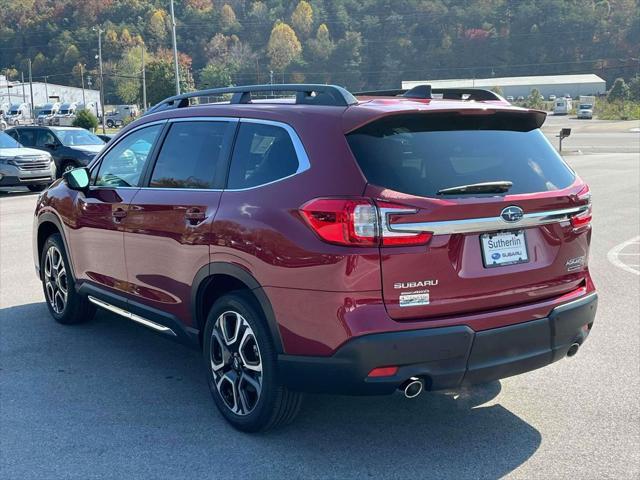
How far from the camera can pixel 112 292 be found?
5.13 metres

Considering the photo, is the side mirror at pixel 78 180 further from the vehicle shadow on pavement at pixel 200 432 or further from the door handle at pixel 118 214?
the vehicle shadow on pavement at pixel 200 432

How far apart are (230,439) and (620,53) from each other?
17414 centimetres

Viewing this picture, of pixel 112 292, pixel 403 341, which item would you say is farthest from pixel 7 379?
pixel 403 341

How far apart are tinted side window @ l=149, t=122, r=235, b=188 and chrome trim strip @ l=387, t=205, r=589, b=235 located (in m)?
1.37

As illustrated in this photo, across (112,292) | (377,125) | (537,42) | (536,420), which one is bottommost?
(536,420)

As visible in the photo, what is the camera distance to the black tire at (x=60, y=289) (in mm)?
5883

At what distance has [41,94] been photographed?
122 m

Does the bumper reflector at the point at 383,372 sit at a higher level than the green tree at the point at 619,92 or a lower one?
lower

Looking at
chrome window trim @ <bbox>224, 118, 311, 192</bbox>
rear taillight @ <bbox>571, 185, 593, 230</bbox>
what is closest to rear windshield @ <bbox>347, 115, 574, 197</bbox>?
rear taillight @ <bbox>571, 185, 593, 230</bbox>

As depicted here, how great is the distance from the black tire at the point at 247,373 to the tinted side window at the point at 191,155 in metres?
0.79

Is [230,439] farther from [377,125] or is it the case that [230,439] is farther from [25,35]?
[25,35]

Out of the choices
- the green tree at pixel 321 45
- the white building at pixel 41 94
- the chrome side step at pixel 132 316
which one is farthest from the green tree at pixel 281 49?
the chrome side step at pixel 132 316

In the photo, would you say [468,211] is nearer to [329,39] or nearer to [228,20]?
[228,20]

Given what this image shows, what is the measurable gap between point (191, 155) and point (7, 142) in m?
16.3
